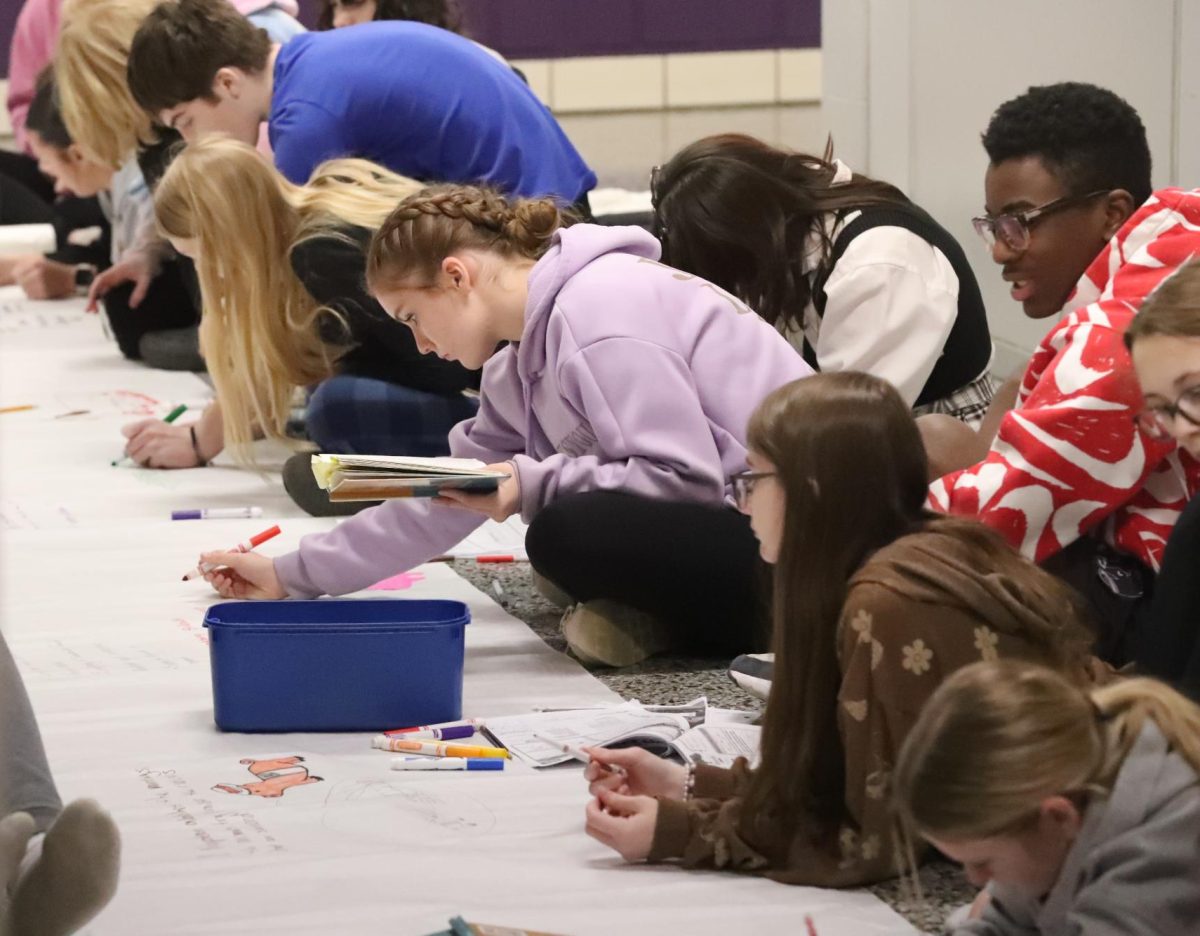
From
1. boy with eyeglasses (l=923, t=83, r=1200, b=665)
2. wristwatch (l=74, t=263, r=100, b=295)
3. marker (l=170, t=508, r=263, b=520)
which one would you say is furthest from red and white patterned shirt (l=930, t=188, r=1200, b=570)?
wristwatch (l=74, t=263, r=100, b=295)

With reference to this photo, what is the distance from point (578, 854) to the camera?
185 cm

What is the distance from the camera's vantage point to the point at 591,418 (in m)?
2.39

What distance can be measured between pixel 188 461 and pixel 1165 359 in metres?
2.52

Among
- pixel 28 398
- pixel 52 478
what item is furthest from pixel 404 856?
pixel 28 398

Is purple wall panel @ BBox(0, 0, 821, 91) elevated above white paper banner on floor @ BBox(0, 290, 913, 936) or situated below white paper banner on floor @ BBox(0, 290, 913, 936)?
above

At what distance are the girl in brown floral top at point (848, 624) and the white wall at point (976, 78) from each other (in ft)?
5.93

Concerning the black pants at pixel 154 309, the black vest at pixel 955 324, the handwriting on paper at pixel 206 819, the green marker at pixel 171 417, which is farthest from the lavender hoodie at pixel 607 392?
the black pants at pixel 154 309

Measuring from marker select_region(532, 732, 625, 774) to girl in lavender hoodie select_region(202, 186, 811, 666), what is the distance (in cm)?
31

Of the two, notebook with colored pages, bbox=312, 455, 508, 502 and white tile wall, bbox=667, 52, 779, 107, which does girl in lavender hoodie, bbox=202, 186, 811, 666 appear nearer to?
notebook with colored pages, bbox=312, 455, 508, 502

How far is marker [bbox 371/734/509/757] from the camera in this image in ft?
6.92

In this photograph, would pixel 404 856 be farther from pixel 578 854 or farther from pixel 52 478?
pixel 52 478

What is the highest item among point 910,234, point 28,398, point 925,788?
point 910,234

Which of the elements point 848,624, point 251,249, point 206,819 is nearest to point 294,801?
point 206,819

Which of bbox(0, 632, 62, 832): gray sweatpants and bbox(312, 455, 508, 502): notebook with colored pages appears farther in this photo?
bbox(312, 455, 508, 502): notebook with colored pages
